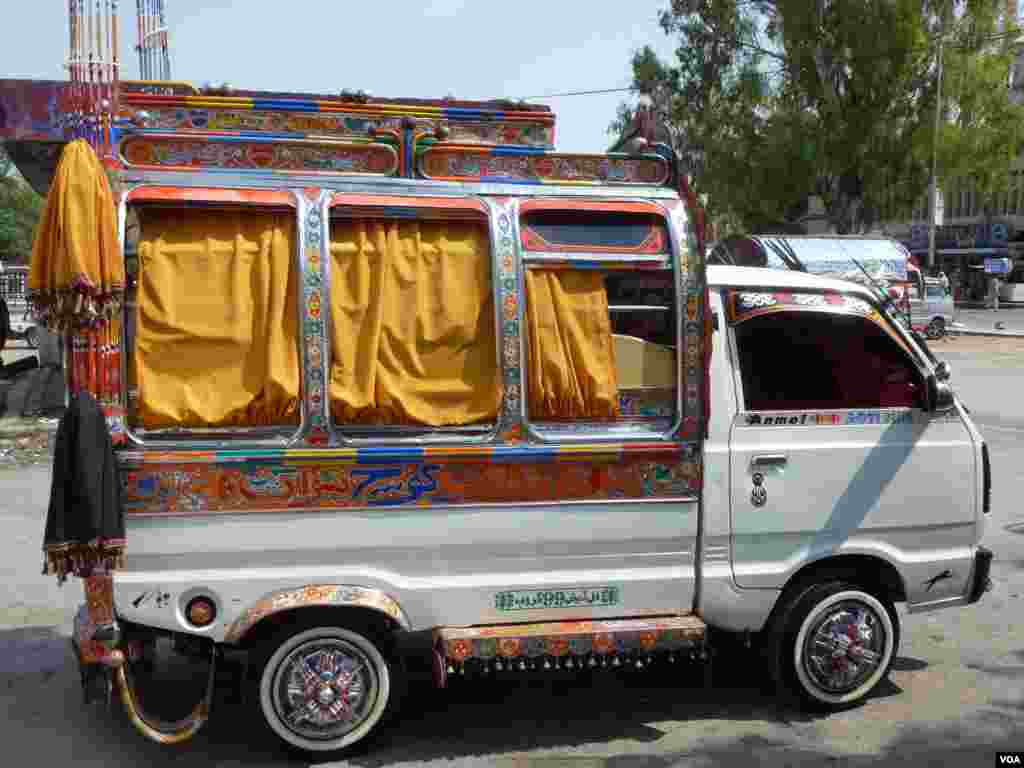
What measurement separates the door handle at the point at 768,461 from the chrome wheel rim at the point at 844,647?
731mm

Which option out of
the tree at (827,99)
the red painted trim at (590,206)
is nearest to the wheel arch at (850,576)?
the red painted trim at (590,206)

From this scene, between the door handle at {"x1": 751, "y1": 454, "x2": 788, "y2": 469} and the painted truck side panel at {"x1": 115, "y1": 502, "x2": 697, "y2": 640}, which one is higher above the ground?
the door handle at {"x1": 751, "y1": 454, "x2": 788, "y2": 469}

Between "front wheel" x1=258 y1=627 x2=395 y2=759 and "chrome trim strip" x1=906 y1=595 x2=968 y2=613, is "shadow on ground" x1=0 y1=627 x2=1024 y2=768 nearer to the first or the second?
"front wheel" x1=258 y1=627 x2=395 y2=759

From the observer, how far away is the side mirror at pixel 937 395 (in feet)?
15.7

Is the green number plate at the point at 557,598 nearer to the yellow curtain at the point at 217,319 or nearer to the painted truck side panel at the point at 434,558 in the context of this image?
the painted truck side panel at the point at 434,558

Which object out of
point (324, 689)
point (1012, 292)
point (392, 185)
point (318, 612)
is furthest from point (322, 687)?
point (1012, 292)

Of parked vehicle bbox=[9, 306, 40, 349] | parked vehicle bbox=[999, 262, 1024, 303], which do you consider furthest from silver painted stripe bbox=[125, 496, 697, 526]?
parked vehicle bbox=[999, 262, 1024, 303]

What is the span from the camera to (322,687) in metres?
4.25

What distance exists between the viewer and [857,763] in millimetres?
4340

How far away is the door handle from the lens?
4609 millimetres

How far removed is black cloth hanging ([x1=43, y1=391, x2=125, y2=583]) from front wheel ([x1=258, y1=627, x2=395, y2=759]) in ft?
2.80

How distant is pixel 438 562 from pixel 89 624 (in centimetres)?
138

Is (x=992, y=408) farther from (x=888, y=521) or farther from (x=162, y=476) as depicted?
(x=162, y=476)

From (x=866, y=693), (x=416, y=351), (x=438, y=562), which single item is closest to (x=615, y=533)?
(x=438, y=562)
